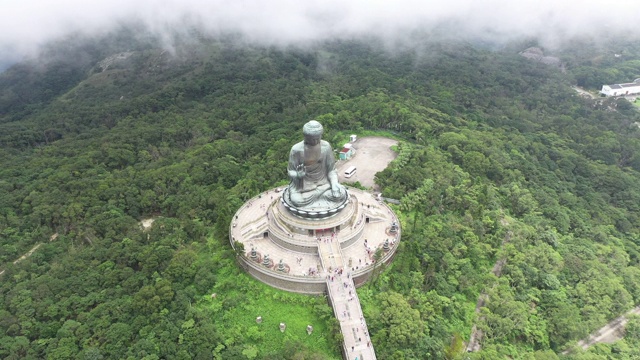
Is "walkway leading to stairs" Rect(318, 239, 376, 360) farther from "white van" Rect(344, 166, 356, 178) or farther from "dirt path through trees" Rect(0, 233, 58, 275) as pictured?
"dirt path through trees" Rect(0, 233, 58, 275)

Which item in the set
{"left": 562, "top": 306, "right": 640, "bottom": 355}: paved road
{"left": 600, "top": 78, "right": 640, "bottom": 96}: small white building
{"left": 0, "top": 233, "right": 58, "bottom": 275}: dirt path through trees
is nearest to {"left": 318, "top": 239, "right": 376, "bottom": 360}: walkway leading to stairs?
{"left": 562, "top": 306, "right": 640, "bottom": 355}: paved road

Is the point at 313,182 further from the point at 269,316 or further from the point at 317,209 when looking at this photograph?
the point at 269,316

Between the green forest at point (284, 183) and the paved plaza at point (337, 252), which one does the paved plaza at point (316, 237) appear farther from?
the green forest at point (284, 183)

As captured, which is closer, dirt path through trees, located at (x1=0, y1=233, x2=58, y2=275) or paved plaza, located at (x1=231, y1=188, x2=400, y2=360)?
paved plaza, located at (x1=231, y1=188, x2=400, y2=360)

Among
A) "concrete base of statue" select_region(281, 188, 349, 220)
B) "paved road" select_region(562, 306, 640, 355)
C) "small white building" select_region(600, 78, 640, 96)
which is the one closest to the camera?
"paved road" select_region(562, 306, 640, 355)

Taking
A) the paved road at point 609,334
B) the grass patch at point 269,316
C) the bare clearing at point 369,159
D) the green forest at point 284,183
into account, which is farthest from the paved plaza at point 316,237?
the paved road at point 609,334

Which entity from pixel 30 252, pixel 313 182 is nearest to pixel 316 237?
pixel 313 182
